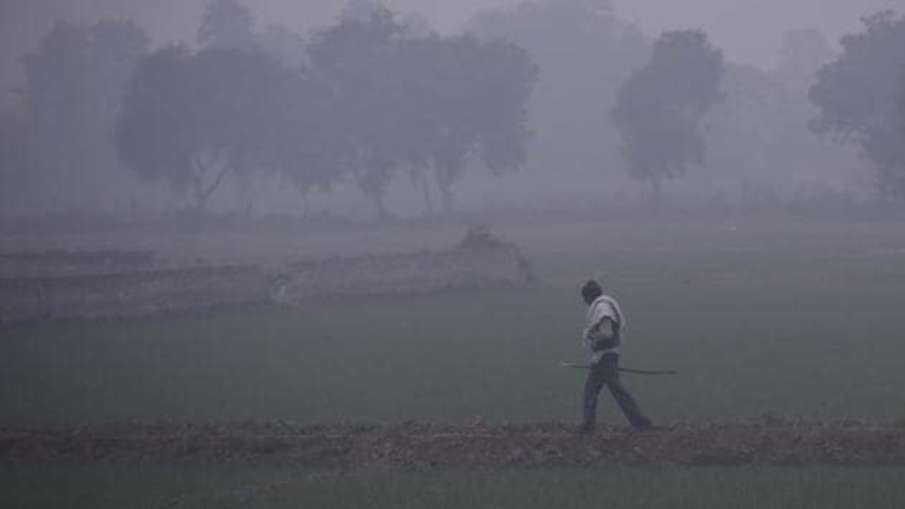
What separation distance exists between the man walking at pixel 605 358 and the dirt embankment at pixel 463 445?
0.80ft

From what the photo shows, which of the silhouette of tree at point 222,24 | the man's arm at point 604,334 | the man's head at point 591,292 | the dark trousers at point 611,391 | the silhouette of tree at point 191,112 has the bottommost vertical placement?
the dark trousers at point 611,391

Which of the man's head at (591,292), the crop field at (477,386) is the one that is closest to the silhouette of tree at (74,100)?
the crop field at (477,386)

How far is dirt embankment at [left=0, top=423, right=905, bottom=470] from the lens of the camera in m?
13.9

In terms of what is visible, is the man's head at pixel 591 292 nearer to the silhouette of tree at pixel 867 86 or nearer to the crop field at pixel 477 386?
the crop field at pixel 477 386

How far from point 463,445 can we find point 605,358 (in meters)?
2.18

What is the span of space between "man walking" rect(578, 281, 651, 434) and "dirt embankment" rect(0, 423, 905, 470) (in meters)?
0.24

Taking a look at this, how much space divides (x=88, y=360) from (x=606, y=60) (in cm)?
8685

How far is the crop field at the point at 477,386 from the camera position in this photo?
12.9 m

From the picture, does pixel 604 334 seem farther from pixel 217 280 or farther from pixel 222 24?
pixel 222 24

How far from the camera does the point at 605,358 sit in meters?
14.5

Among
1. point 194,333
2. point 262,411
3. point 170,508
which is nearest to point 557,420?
point 262,411

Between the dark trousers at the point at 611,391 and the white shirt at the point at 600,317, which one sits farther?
the dark trousers at the point at 611,391

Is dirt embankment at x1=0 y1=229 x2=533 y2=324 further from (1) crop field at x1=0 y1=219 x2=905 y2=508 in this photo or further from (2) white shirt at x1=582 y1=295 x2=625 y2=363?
(2) white shirt at x1=582 y1=295 x2=625 y2=363

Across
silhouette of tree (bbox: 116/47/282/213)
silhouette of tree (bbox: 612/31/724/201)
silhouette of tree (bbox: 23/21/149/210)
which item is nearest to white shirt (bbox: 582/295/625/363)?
silhouette of tree (bbox: 116/47/282/213)
